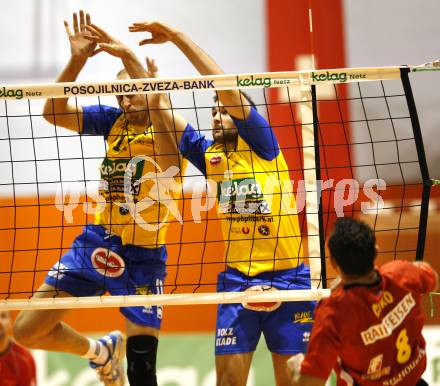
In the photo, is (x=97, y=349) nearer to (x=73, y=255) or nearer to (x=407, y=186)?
(x=73, y=255)

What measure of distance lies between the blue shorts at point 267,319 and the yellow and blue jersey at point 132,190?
2.25 ft

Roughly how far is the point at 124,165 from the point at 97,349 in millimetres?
1340

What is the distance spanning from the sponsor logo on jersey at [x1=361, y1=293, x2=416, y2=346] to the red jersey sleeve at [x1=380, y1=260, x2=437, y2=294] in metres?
0.12

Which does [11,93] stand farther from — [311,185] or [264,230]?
[311,185]

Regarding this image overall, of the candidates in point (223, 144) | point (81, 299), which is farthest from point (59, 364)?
point (223, 144)

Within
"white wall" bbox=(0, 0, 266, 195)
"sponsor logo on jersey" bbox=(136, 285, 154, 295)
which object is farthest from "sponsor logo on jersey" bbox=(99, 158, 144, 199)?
"white wall" bbox=(0, 0, 266, 195)

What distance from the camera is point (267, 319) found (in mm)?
4742

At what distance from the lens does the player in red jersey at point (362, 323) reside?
321 cm

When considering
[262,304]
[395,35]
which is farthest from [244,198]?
[395,35]

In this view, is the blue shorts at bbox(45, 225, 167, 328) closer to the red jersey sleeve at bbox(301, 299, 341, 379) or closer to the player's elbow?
the player's elbow

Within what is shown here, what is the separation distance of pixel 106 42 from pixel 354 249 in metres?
2.77

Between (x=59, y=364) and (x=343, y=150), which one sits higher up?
(x=343, y=150)

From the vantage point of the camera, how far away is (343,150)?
7.80 m

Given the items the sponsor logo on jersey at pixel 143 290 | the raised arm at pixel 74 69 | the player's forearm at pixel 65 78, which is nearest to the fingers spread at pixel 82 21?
the raised arm at pixel 74 69
